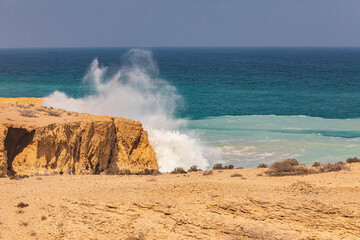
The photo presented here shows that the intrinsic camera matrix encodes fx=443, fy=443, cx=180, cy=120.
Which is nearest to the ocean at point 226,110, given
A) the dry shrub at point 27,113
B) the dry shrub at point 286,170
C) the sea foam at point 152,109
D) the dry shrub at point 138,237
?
the sea foam at point 152,109

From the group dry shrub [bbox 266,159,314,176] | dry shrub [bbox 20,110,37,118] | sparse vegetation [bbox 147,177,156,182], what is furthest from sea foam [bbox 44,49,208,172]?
sparse vegetation [bbox 147,177,156,182]

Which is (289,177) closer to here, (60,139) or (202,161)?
(60,139)

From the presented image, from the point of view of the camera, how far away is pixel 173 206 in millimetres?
10930

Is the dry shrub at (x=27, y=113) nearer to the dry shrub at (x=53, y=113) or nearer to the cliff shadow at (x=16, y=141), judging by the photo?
the dry shrub at (x=53, y=113)

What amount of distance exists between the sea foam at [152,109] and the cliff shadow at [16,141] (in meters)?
9.07

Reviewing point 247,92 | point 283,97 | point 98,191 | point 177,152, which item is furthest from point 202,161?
point 247,92

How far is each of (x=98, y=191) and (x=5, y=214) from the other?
252 cm

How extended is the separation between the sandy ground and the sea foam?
11806 millimetres

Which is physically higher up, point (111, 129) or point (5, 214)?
point (111, 129)

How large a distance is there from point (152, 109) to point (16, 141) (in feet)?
83.1

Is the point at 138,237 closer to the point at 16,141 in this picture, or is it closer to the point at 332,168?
the point at 16,141

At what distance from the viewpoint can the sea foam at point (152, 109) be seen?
26156 millimetres

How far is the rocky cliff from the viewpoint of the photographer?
1596 cm

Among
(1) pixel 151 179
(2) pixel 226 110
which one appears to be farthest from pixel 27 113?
(2) pixel 226 110
